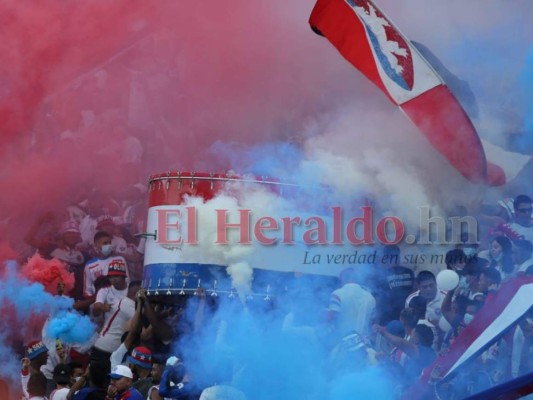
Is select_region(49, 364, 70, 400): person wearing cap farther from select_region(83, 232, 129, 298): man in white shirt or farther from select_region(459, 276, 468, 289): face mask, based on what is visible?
select_region(459, 276, 468, 289): face mask

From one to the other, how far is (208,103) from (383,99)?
160 centimetres

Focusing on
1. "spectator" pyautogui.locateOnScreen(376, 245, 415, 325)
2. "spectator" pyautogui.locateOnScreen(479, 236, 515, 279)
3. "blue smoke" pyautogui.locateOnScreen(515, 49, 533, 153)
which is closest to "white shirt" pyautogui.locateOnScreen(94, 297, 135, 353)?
"spectator" pyautogui.locateOnScreen(376, 245, 415, 325)

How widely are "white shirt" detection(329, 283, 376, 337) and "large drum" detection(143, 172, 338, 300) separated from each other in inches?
13.7

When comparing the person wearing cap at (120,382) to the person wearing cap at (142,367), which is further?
the person wearing cap at (142,367)

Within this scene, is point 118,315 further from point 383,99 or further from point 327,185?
point 383,99

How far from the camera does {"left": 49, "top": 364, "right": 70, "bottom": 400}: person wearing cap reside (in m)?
8.20

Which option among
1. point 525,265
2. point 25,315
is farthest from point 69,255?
point 525,265

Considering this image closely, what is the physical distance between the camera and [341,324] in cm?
779

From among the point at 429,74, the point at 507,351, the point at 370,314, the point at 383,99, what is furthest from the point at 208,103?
the point at 507,351

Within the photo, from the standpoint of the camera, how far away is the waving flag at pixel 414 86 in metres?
8.47

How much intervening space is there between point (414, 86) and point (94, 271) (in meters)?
2.89

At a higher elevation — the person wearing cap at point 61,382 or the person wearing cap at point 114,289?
the person wearing cap at point 114,289

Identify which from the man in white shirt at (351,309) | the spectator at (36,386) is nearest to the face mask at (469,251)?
the man in white shirt at (351,309)

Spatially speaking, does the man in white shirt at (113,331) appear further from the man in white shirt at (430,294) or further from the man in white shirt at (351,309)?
the man in white shirt at (430,294)
